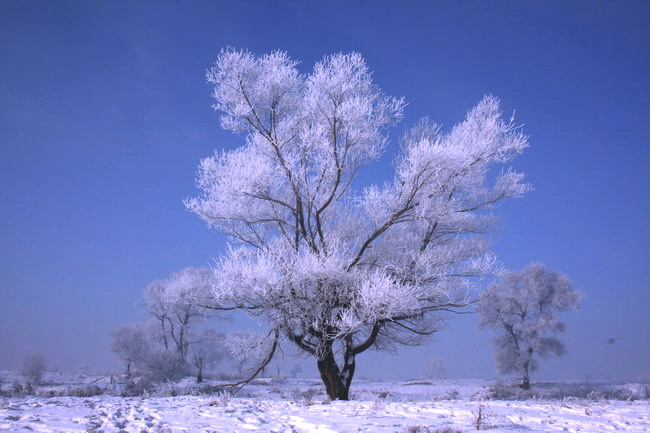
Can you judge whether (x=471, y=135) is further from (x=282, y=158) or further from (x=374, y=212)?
(x=282, y=158)

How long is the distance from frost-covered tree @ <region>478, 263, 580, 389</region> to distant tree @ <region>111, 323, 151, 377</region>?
21.8 metres

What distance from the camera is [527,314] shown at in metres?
26.1

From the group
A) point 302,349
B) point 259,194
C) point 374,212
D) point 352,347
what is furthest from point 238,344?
point 374,212

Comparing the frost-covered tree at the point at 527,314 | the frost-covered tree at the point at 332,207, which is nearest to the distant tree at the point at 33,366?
the frost-covered tree at the point at 332,207

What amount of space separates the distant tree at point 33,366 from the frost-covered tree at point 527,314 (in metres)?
24.3

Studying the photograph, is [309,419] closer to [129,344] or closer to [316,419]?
[316,419]

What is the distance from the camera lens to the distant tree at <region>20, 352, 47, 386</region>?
24.4 meters

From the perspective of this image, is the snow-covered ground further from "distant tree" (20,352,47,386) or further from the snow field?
"distant tree" (20,352,47,386)

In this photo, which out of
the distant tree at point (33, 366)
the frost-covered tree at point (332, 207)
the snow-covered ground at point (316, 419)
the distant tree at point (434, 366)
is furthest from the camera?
the distant tree at point (434, 366)

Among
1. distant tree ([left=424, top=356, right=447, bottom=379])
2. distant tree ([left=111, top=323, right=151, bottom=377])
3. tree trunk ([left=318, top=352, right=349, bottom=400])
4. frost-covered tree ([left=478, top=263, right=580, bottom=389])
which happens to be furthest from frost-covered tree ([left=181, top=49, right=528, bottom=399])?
distant tree ([left=424, top=356, right=447, bottom=379])

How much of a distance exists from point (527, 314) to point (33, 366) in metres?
27.3

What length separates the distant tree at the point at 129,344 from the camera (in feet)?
98.6

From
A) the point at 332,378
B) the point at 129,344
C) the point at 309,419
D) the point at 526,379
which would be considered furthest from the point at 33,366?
Result: the point at 526,379

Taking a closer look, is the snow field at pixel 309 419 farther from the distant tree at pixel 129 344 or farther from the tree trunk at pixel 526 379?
the distant tree at pixel 129 344
